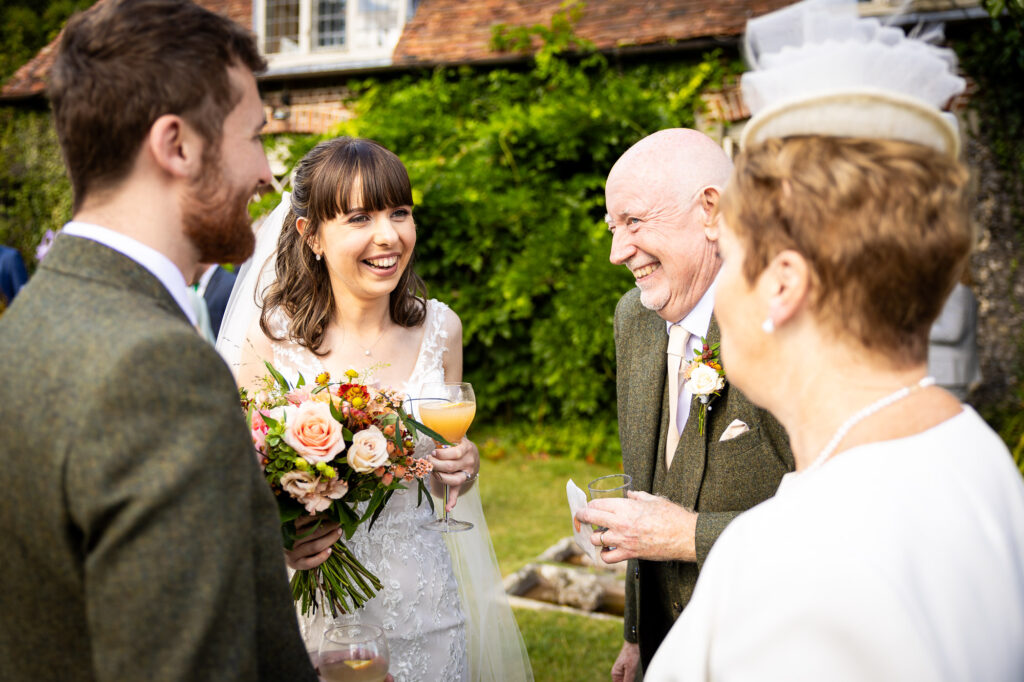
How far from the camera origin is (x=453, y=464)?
279 cm

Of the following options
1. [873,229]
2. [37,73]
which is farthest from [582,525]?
[37,73]

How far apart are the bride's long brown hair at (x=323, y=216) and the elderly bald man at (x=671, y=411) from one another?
0.87 metres

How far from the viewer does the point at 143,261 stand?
1.37 metres

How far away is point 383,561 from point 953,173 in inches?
90.2

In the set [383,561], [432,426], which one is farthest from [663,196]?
[383,561]

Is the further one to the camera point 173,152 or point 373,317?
point 373,317

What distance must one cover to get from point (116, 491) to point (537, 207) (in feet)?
26.4

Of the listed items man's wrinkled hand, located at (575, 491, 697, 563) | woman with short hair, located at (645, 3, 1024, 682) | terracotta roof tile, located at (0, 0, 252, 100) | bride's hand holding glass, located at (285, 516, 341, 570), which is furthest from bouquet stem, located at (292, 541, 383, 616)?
terracotta roof tile, located at (0, 0, 252, 100)

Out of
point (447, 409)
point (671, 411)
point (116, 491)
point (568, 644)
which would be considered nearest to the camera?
point (116, 491)

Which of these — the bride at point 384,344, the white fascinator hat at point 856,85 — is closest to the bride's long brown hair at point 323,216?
the bride at point 384,344

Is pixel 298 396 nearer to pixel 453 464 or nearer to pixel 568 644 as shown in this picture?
pixel 453 464

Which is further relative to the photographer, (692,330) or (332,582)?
(692,330)

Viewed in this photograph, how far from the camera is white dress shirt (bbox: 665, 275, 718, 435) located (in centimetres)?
268

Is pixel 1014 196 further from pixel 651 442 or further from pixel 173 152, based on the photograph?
pixel 173 152
